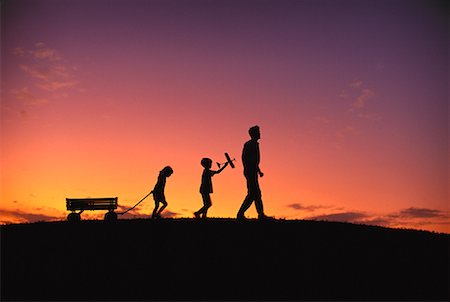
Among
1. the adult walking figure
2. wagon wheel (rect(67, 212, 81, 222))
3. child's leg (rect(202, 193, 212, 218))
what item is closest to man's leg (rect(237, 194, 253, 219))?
the adult walking figure

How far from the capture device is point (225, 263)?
1223cm

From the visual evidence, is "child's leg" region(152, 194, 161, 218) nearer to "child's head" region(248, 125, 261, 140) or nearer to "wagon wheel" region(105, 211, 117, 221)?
"wagon wheel" region(105, 211, 117, 221)

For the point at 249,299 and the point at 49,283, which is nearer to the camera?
the point at 249,299

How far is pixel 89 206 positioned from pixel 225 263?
12489mm

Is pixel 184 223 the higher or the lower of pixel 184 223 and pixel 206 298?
the higher

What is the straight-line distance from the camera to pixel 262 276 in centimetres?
1155

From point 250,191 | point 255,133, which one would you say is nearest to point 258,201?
point 250,191

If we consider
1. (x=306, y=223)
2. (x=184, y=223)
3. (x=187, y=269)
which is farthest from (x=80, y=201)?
(x=187, y=269)

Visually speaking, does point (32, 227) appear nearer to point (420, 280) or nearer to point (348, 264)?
point (348, 264)

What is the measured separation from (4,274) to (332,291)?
7.65 m

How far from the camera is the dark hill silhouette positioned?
10906 millimetres

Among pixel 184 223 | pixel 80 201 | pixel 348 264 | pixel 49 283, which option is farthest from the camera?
pixel 80 201

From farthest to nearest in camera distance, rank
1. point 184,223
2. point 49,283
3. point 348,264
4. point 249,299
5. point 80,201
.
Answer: point 80,201 → point 184,223 → point 348,264 → point 49,283 → point 249,299

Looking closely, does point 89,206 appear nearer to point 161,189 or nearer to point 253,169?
point 161,189
